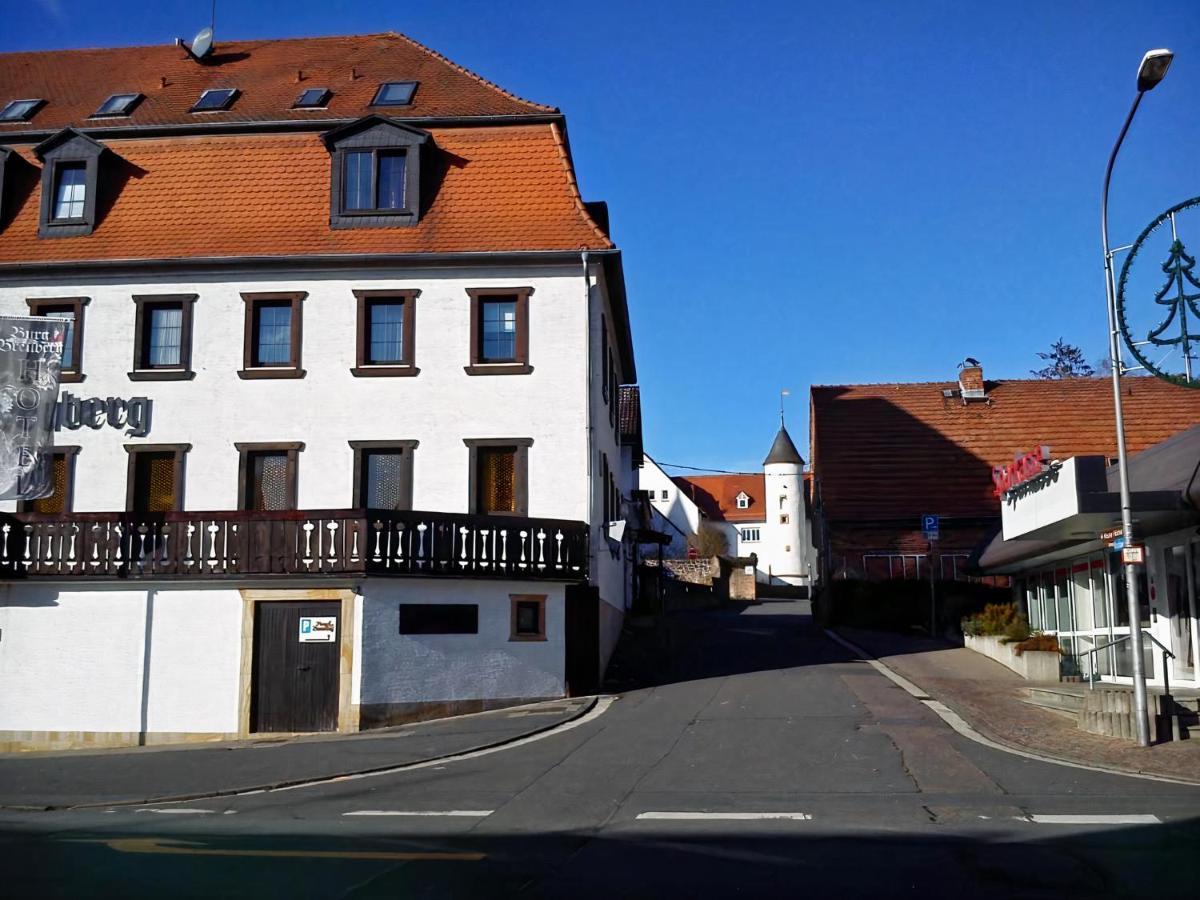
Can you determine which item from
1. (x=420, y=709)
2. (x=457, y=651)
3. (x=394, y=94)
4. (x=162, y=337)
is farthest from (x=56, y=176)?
(x=420, y=709)

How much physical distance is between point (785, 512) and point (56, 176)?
7111 centimetres

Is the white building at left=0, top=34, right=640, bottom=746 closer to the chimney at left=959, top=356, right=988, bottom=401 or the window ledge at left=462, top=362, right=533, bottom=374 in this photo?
the window ledge at left=462, top=362, right=533, bottom=374

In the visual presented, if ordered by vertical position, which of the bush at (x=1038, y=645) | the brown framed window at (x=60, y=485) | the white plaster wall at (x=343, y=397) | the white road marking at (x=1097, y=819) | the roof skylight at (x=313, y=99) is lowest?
the white road marking at (x=1097, y=819)

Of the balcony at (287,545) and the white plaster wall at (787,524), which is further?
the white plaster wall at (787,524)

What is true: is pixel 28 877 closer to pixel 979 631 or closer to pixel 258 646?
pixel 258 646

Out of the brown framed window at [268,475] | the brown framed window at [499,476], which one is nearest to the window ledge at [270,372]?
the brown framed window at [268,475]

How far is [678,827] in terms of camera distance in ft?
36.4

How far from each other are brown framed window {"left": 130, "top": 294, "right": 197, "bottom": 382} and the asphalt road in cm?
1170

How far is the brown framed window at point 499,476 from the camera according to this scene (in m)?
23.4

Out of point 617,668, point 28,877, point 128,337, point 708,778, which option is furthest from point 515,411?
point 28,877

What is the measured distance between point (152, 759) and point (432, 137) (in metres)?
13.6

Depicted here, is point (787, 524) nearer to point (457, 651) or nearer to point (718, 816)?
point (457, 651)

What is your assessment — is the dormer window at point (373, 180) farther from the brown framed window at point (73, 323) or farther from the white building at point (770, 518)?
the white building at point (770, 518)

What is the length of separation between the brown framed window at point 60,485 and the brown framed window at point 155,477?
1205 millimetres
